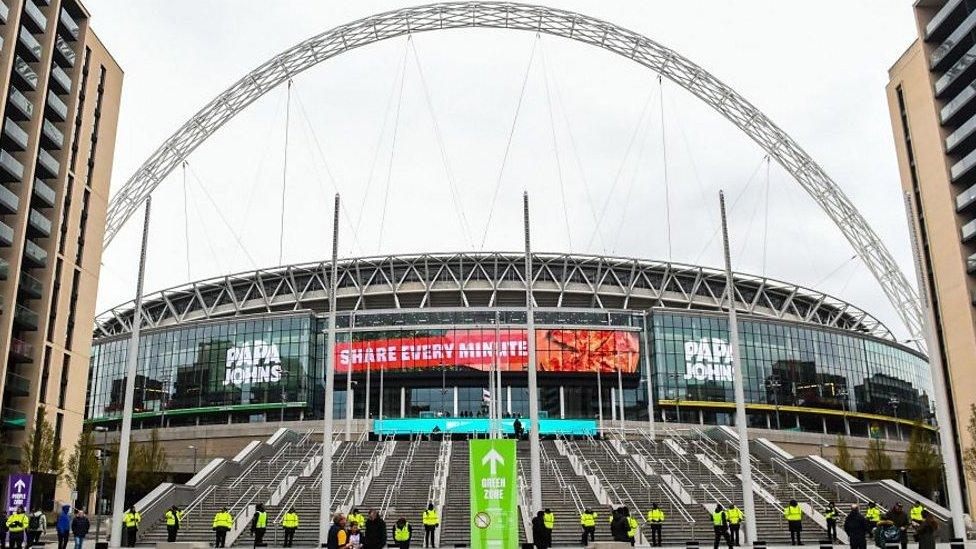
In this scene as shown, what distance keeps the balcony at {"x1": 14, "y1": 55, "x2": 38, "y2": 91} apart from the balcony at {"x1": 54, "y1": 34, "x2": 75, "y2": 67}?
377 centimetres

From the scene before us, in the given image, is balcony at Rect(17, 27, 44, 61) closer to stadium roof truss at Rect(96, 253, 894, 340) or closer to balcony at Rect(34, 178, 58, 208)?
balcony at Rect(34, 178, 58, 208)

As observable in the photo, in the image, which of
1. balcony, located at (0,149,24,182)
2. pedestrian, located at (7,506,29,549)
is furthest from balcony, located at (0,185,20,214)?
pedestrian, located at (7,506,29,549)

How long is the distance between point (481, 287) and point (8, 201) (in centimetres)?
5720

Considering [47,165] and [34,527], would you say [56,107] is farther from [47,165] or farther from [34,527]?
[34,527]

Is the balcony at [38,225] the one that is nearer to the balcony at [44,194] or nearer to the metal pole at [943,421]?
→ the balcony at [44,194]

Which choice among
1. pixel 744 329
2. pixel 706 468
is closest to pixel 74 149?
pixel 706 468

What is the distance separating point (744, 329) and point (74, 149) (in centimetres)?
6934

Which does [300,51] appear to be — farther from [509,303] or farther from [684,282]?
[684,282]

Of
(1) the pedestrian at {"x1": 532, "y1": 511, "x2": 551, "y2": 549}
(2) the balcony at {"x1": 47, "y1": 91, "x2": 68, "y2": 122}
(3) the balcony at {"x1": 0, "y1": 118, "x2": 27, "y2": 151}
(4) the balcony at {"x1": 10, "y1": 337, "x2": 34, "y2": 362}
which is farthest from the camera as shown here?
(2) the balcony at {"x1": 47, "y1": 91, "x2": 68, "y2": 122}

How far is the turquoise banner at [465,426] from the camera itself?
81.1 metres

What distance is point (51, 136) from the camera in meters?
66.1

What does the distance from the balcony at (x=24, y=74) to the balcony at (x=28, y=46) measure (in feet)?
2.00

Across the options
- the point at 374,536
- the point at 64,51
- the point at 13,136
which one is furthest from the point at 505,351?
the point at 374,536

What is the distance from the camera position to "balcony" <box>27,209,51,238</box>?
6362cm
